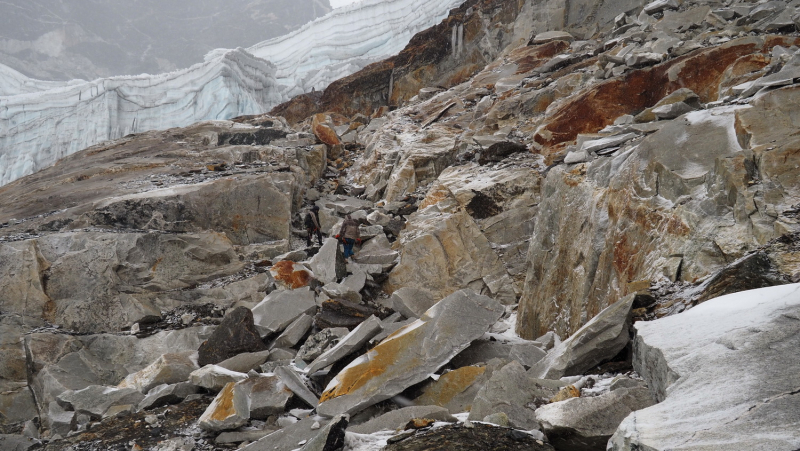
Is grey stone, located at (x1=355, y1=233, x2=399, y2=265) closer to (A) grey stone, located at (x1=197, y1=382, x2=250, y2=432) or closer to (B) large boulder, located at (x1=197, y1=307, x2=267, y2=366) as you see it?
(B) large boulder, located at (x1=197, y1=307, x2=267, y2=366)

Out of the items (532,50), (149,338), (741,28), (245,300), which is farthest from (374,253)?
(532,50)

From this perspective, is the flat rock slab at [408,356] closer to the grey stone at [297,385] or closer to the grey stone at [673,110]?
the grey stone at [297,385]

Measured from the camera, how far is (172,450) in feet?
15.3

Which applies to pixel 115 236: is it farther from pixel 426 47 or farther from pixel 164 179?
pixel 426 47

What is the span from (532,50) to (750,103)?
14.9 m

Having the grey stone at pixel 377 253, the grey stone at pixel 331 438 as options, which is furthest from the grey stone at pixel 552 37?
the grey stone at pixel 331 438

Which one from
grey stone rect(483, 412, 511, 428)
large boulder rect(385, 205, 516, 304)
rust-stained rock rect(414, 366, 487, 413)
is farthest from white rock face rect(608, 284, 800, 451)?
large boulder rect(385, 205, 516, 304)

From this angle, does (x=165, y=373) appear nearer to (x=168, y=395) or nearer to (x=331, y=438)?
(x=168, y=395)

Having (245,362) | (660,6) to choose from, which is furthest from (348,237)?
(660,6)

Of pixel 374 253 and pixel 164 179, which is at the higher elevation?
pixel 164 179

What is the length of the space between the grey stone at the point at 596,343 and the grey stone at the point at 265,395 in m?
2.73

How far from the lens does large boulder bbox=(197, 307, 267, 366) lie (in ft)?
22.6

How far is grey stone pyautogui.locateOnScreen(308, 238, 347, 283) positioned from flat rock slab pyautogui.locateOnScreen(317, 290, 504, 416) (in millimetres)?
4180

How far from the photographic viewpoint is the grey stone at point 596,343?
3848 millimetres
